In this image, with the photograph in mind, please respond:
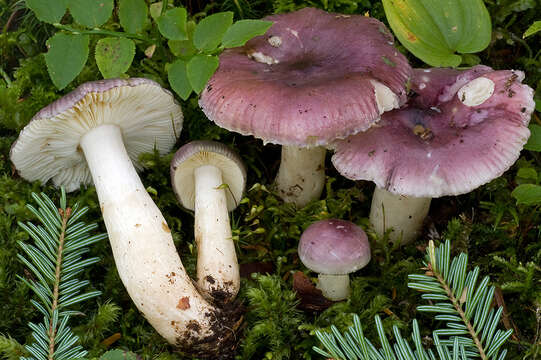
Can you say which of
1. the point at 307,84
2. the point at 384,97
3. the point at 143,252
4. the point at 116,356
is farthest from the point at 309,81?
the point at 116,356

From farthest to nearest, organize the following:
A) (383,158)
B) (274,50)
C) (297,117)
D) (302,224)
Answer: (302,224) → (274,50) → (383,158) → (297,117)

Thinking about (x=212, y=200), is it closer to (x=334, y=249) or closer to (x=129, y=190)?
(x=129, y=190)

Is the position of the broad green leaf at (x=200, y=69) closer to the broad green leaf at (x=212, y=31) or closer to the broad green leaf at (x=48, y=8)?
the broad green leaf at (x=212, y=31)

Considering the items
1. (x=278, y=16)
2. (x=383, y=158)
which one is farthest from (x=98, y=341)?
(x=278, y=16)

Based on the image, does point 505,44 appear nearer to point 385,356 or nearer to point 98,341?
point 385,356

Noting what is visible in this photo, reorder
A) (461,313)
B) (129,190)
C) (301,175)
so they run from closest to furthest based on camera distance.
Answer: (461,313)
(129,190)
(301,175)
